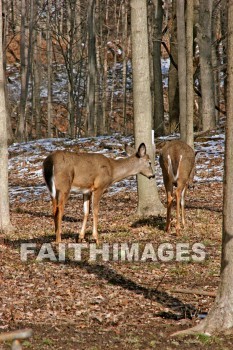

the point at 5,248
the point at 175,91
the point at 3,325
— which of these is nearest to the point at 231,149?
the point at 3,325

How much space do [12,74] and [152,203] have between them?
39359 mm

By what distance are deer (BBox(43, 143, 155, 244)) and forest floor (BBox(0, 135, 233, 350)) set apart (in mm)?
553

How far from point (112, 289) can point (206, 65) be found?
1895 centimetres

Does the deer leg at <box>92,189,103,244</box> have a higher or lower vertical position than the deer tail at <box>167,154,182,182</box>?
lower

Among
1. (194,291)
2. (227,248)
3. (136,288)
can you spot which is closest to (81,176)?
(136,288)

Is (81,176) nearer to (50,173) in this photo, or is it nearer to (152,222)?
(50,173)

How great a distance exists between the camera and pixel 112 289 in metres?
8.93

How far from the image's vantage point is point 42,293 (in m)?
8.67

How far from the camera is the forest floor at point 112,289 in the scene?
7.10m

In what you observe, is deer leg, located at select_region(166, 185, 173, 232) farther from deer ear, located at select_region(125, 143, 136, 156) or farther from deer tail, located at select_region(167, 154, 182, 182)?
deer ear, located at select_region(125, 143, 136, 156)

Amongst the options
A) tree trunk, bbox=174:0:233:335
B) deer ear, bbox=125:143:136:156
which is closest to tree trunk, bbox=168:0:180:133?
deer ear, bbox=125:143:136:156

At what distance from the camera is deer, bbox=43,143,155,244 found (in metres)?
11.6

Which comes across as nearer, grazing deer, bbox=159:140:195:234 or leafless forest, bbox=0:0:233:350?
leafless forest, bbox=0:0:233:350

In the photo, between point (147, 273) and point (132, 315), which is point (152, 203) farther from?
point (132, 315)
